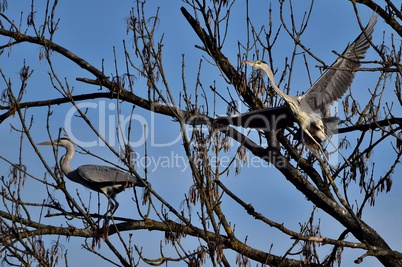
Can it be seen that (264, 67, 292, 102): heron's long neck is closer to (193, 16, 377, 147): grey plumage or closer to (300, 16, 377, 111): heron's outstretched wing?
(193, 16, 377, 147): grey plumage

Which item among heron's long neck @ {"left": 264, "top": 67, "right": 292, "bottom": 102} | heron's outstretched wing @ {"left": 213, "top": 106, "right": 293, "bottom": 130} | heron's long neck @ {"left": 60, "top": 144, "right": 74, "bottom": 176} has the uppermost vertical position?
heron's long neck @ {"left": 60, "top": 144, "right": 74, "bottom": 176}

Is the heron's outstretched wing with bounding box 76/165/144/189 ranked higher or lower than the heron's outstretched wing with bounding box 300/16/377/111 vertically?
lower

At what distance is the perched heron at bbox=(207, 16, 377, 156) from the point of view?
741cm

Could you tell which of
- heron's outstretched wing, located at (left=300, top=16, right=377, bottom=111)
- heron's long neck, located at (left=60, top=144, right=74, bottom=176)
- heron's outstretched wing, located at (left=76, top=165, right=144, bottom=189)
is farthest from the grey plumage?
heron's long neck, located at (left=60, top=144, right=74, bottom=176)

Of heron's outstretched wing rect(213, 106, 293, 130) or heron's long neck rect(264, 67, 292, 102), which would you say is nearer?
heron's outstretched wing rect(213, 106, 293, 130)

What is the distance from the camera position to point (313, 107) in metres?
7.84

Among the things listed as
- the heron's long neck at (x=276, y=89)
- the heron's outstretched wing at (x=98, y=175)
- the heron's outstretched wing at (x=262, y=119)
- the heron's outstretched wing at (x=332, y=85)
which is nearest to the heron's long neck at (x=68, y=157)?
the heron's outstretched wing at (x=98, y=175)

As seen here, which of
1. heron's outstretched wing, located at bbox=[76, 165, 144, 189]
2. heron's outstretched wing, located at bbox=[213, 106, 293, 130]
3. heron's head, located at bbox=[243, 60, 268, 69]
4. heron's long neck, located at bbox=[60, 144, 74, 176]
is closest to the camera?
heron's head, located at bbox=[243, 60, 268, 69]

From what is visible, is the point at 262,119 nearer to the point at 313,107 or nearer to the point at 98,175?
the point at 313,107

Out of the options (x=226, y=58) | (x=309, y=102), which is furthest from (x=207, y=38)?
(x=309, y=102)

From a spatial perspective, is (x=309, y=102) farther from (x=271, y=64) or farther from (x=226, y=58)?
(x=226, y=58)

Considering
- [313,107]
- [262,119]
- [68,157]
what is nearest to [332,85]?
[313,107]

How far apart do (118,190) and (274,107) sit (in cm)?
233

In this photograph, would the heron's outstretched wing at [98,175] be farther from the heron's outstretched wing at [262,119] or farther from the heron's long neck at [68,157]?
the heron's outstretched wing at [262,119]
